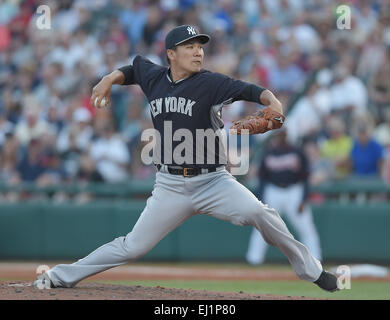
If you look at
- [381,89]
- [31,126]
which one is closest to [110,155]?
[31,126]

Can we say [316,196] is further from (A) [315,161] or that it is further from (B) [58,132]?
(B) [58,132]

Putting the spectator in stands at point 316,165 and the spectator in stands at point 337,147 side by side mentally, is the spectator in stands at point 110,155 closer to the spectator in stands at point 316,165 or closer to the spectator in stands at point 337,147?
the spectator in stands at point 316,165

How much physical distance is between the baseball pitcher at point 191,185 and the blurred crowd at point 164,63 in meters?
5.67

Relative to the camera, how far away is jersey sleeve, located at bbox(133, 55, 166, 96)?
6141mm

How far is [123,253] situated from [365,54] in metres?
7.35

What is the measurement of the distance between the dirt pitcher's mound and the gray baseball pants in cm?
24

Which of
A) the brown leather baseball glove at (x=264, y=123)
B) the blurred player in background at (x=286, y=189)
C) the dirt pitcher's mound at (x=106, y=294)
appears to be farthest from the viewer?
the blurred player in background at (x=286, y=189)

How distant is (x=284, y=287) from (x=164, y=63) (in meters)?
5.26

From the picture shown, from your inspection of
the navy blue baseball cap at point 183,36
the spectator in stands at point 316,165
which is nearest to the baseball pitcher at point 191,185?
the navy blue baseball cap at point 183,36

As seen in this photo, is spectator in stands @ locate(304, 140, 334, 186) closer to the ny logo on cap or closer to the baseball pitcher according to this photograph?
the baseball pitcher

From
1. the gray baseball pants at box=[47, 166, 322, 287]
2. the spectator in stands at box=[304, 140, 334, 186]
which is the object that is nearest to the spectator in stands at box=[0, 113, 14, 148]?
the spectator in stands at box=[304, 140, 334, 186]

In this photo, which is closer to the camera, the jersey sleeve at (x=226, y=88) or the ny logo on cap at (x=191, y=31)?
the jersey sleeve at (x=226, y=88)

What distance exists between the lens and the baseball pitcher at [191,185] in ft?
19.0

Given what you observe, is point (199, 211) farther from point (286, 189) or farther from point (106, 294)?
point (286, 189)
